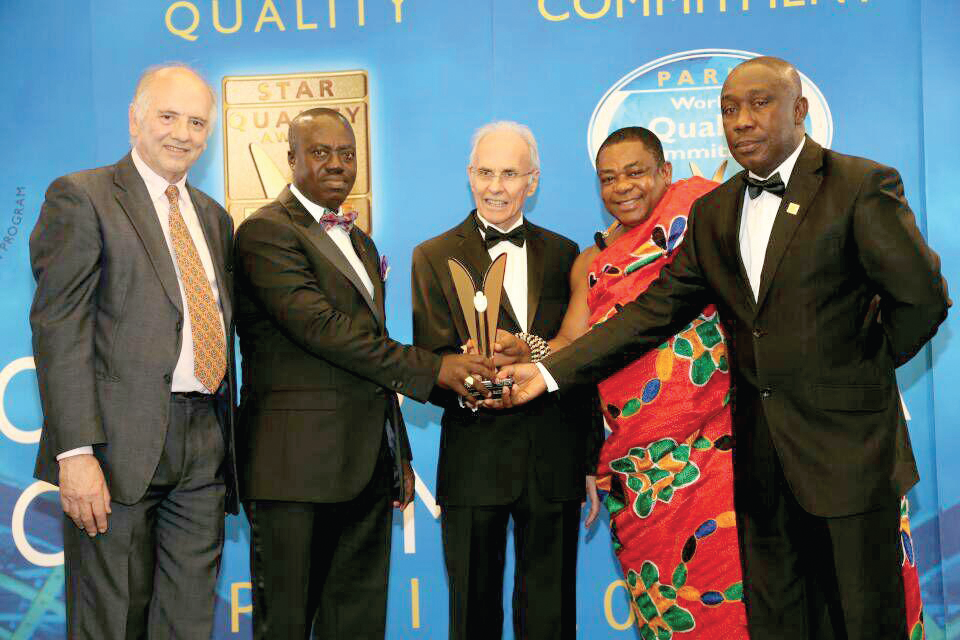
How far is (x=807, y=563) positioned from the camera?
2.29 meters

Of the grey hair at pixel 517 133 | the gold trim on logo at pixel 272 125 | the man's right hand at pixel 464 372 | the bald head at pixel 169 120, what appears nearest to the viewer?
the bald head at pixel 169 120

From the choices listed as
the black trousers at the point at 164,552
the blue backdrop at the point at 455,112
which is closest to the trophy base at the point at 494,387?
the black trousers at the point at 164,552

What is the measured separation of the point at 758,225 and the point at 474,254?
0.91 meters

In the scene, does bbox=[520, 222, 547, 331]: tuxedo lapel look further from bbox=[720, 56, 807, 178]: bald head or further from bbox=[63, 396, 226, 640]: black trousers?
bbox=[63, 396, 226, 640]: black trousers

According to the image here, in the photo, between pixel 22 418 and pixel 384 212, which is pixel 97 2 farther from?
pixel 22 418

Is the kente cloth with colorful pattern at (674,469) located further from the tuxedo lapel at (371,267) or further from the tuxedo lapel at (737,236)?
the tuxedo lapel at (371,267)

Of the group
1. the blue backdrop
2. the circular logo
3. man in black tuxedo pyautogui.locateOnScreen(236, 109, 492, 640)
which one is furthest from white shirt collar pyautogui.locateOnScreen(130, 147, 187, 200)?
the circular logo

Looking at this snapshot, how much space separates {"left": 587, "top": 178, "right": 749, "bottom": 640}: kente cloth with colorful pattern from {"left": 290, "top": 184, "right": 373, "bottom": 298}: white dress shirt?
773 millimetres

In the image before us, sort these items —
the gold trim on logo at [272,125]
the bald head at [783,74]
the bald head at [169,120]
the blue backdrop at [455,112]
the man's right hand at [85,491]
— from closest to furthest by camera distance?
the man's right hand at [85,491] → the bald head at [783,74] → the bald head at [169,120] → the blue backdrop at [455,112] → the gold trim on logo at [272,125]

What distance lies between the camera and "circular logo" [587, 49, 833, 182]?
3900 millimetres

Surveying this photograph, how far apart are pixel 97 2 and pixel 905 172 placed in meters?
3.56

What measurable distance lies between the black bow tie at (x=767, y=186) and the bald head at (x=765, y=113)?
0.04 m

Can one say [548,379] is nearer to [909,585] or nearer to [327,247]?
[327,247]

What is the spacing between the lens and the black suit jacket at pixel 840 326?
2174 mm
